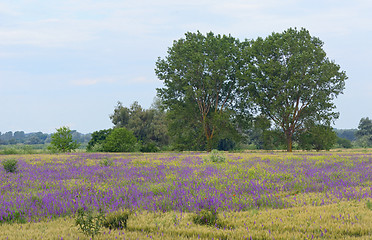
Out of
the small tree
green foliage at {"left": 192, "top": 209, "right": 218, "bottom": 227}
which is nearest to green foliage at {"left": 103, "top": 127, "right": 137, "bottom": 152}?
the small tree

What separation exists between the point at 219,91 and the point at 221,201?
35.5m

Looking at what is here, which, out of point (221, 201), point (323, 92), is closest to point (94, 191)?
point (221, 201)

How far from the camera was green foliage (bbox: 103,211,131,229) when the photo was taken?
6.64 metres

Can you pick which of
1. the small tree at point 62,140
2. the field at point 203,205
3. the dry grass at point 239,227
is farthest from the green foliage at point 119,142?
the dry grass at point 239,227

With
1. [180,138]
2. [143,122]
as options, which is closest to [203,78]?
[180,138]

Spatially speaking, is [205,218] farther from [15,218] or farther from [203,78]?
[203,78]

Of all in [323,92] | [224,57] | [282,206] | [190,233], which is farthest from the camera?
[224,57]

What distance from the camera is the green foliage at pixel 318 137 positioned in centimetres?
3872

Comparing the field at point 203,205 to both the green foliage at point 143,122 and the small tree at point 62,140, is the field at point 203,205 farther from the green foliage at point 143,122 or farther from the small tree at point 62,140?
the green foliage at point 143,122

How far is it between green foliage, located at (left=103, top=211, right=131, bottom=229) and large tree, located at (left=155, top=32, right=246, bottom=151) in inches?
1288

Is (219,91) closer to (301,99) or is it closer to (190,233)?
(301,99)

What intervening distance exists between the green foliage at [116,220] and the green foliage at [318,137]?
35.5m

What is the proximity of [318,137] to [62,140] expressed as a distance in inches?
1127

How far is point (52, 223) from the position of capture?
6.83m
